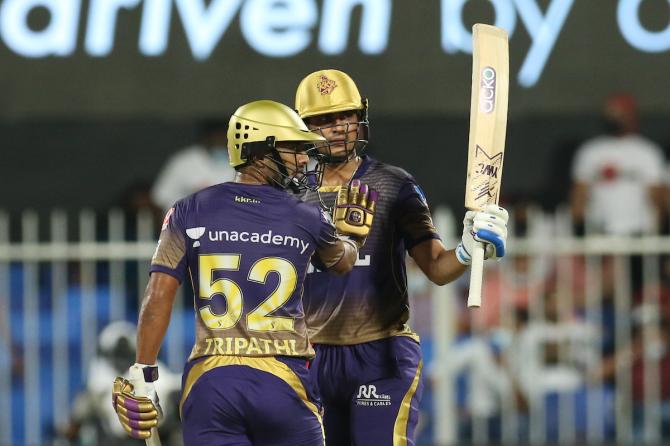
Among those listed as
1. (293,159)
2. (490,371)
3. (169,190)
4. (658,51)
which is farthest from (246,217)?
(658,51)

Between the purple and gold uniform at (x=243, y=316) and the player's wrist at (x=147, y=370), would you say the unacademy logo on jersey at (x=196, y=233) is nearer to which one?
the purple and gold uniform at (x=243, y=316)

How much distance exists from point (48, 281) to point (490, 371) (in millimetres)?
2673

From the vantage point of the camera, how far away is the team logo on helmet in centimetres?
620

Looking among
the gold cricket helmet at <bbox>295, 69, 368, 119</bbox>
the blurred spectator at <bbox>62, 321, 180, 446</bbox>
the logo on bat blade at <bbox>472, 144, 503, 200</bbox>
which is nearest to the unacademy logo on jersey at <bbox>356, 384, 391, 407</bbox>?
the logo on bat blade at <bbox>472, 144, 503, 200</bbox>

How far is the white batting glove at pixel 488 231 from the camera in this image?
5707 millimetres

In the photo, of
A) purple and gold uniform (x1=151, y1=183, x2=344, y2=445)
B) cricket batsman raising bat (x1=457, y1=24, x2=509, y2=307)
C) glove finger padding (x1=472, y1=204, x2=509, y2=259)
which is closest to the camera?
purple and gold uniform (x1=151, y1=183, x2=344, y2=445)

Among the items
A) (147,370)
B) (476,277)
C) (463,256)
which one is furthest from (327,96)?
(147,370)

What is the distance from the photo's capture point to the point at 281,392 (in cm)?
534

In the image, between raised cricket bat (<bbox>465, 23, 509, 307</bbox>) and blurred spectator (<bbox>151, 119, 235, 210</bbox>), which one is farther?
blurred spectator (<bbox>151, 119, 235, 210</bbox>)

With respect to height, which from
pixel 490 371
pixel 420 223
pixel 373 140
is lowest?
pixel 490 371

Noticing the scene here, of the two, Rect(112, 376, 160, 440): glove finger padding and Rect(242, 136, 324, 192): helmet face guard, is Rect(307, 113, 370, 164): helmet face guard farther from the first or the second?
Rect(112, 376, 160, 440): glove finger padding

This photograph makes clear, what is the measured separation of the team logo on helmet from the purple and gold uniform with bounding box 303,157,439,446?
1.11 feet

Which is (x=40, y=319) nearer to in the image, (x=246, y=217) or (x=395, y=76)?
(x=395, y=76)

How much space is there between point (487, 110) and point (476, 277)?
0.66 m
